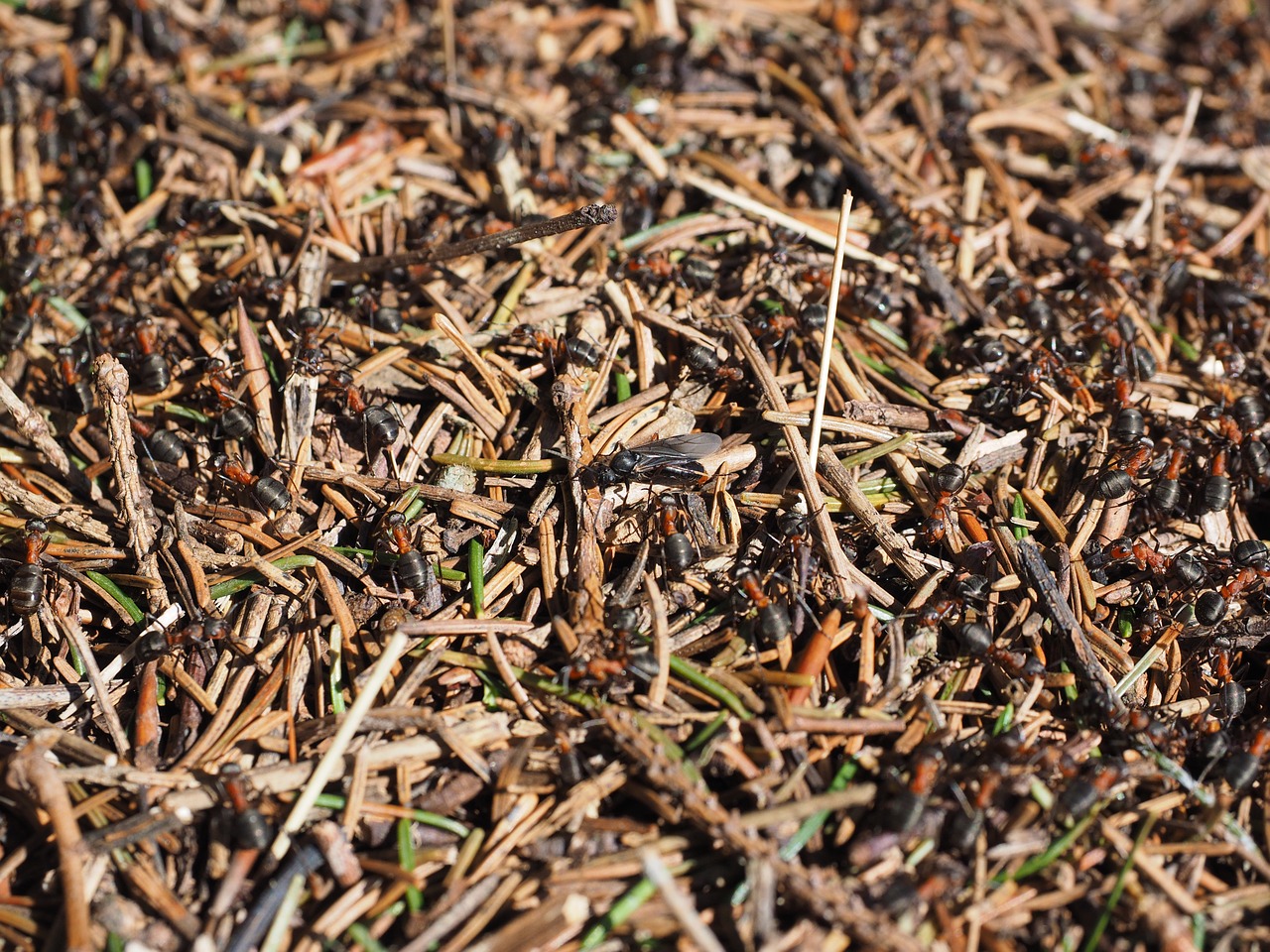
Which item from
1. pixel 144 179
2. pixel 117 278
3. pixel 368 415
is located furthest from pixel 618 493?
pixel 144 179

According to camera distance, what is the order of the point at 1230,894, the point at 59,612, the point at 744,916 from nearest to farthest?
the point at 744,916, the point at 1230,894, the point at 59,612

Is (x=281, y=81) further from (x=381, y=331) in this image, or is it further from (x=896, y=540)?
(x=896, y=540)

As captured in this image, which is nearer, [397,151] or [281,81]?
[397,151]

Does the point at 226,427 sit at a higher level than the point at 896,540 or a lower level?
higher

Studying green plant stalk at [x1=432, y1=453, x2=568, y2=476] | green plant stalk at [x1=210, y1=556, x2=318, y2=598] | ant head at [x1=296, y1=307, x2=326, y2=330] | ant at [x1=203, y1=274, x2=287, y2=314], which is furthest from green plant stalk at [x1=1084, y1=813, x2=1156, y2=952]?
ant at [x1=203, y1=274, x2=287, y2=314]

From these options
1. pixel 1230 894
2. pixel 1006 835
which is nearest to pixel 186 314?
pixel 1006 835

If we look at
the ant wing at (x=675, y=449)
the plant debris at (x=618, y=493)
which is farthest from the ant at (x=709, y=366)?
the ant wing at (x=675, y=449)

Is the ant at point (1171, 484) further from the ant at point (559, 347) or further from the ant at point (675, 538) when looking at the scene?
the ant at point (559, 347)

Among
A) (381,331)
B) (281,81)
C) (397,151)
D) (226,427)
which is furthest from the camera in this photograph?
(281,81)
